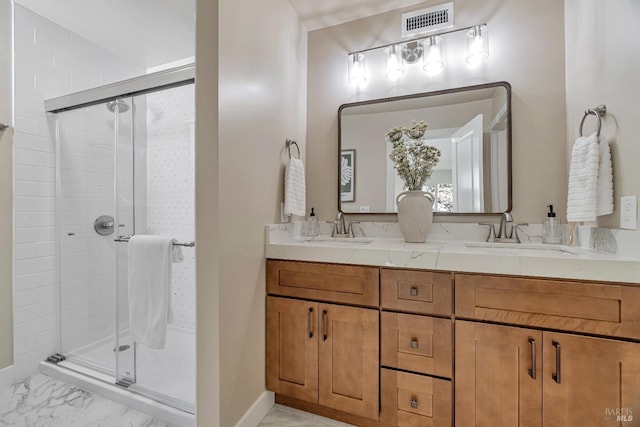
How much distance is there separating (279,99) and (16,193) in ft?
6.20

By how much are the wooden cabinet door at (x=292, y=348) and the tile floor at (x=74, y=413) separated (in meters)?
0.13

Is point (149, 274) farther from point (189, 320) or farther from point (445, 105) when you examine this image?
point (445, 105)

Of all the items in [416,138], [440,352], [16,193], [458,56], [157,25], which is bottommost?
[440,352]

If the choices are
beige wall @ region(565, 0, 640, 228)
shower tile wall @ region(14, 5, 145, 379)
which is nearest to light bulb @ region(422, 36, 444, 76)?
beige wall @ region(565, 0, 640, 228)

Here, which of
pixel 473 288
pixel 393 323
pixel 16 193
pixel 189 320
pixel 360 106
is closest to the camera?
pixel 473 288

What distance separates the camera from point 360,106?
1.97 meters

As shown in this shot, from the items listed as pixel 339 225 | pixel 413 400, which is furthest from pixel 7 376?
pixel 413 400

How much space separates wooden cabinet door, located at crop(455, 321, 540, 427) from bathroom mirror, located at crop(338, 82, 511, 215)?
0.81 meters

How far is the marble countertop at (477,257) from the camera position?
1.00 m

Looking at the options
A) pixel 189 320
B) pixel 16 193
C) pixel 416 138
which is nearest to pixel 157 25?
pixel 16 193

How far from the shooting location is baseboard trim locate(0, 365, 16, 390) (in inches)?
67.4

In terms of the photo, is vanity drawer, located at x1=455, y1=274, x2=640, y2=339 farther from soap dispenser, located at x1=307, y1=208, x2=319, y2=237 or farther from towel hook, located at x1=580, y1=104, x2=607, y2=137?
soap dispenser, located at x1=307, y1=208, x2=319, y2=237

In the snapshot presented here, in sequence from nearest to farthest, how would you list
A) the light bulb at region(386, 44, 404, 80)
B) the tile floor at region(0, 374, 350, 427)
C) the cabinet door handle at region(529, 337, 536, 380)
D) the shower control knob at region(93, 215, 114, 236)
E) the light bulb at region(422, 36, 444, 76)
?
1. the cabinet door handle at region(529, 337, 536, 380)
2. the tile floor at region(0, 374, 350, 427)
3. the light bulb at region(422, 36, 444, 76)
4. the light bulb at region(386, 44, 404, 80)
5. the shower control knob at region(93, 215, 114, 236)

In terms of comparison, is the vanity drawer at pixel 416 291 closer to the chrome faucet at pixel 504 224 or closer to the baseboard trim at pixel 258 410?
the chrome faucet at pixel 504 224
